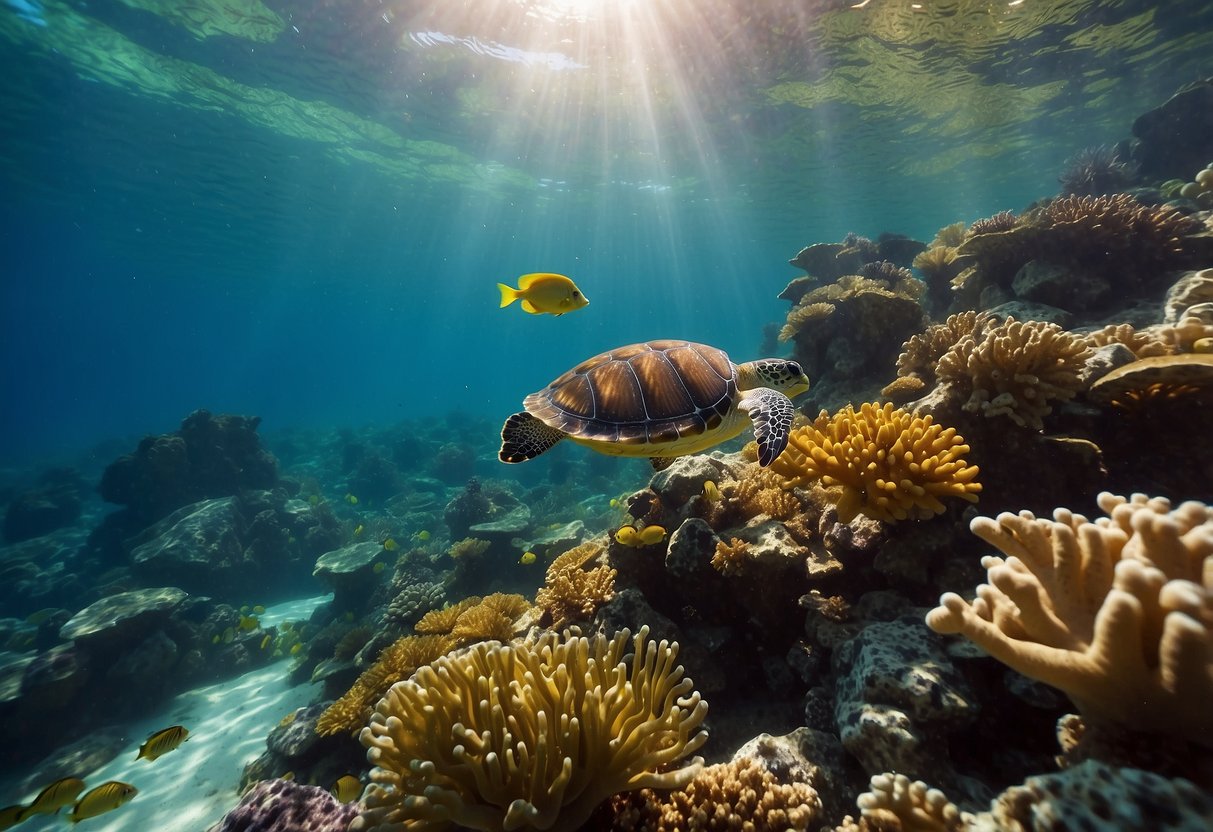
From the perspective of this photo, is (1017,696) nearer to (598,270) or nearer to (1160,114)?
(1160,114)

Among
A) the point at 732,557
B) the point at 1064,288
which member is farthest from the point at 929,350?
the point at 732,557

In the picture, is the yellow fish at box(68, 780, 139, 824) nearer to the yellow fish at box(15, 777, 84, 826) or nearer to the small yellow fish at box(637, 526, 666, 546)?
the yellow fish at box(15, 777, 84, 826)

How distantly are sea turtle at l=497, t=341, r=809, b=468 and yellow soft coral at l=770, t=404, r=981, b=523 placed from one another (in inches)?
17.6

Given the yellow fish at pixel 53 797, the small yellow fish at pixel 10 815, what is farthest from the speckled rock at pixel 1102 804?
the small yellow fish at pixel 10 815

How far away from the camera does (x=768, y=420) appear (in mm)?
3721

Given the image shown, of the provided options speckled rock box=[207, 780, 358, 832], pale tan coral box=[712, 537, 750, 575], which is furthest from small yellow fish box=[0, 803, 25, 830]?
pale tan coral box=[712, 537, 750, 575]

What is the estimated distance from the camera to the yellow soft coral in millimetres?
3186

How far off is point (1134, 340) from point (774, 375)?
310cm

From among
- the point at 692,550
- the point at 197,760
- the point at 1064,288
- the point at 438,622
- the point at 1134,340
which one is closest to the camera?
the point at 692,550

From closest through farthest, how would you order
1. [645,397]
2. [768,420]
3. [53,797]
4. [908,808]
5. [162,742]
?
1. [908,808]
2. [768,420]
3. [645,397]
4. [53,797]
5. [162,742]

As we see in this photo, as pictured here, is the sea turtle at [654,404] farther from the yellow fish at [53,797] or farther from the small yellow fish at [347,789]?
the yellow fish at [53,797]

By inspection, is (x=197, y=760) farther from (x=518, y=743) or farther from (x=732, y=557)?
(x=732, y=557)

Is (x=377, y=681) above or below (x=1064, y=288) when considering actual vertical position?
below

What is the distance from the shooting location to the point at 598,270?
240 ft
